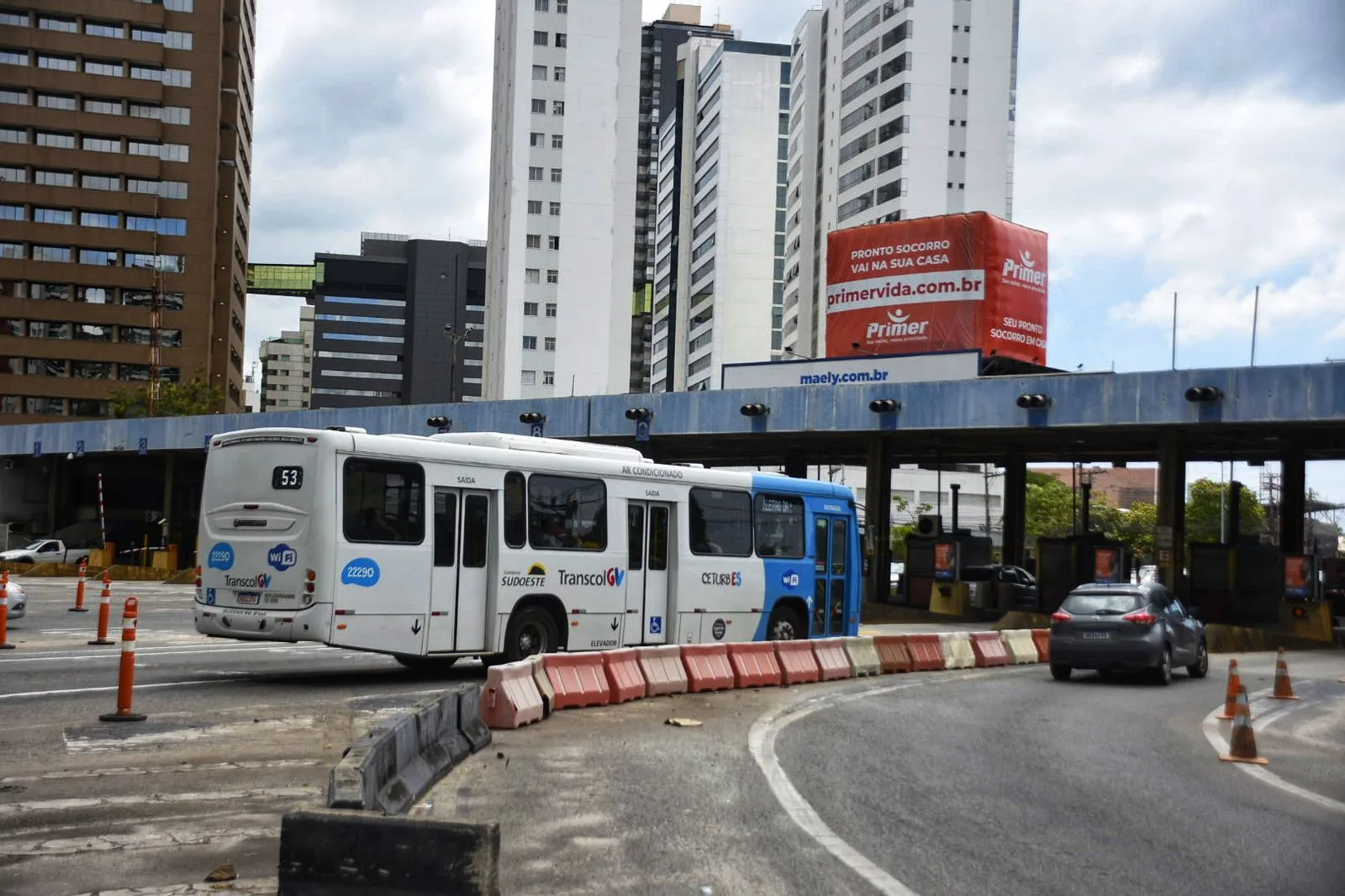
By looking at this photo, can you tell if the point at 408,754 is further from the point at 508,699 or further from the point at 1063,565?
the point at 1063,565

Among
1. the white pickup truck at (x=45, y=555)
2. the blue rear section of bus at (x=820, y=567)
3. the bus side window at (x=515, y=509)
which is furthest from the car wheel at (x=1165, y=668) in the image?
the white pickup truck at (x=45, y=555)

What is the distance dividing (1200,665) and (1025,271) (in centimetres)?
3106

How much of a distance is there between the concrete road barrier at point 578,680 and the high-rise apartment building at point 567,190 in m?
102

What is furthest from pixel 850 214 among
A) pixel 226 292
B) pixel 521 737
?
pixel 521 737

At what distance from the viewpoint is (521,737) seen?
42.7ft

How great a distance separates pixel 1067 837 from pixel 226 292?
11887 cm

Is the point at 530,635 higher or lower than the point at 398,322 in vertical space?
lower

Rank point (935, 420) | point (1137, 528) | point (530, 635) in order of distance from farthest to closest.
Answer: point (1137, 528)
point (935, 420)
point (530, 635)

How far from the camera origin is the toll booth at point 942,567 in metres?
42.9

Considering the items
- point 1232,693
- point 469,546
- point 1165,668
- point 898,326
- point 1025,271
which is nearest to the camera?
point 1232,693

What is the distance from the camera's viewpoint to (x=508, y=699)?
13.5 meters

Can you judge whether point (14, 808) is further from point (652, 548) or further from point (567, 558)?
point (652, 548)

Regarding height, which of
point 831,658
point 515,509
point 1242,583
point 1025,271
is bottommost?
point 831,658

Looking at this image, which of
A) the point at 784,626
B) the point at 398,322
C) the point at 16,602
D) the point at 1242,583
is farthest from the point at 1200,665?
the point at 398,322
